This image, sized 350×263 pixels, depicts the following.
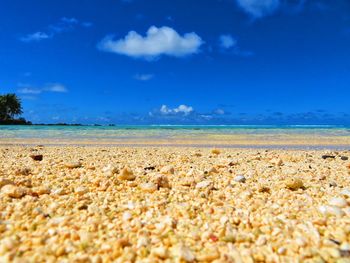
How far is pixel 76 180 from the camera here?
14.9ft

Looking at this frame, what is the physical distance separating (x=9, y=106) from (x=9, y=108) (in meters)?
0.63

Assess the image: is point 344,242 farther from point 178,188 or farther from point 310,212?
point 178,188

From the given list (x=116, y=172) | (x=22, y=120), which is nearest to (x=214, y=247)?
(x=116, y=172)

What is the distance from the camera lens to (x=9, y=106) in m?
79.4

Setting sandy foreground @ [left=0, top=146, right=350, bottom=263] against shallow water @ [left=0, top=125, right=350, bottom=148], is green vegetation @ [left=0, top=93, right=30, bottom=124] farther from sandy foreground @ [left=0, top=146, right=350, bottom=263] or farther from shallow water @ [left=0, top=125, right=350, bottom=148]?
sandy foreground @ [left=0, top=146, right=350, bottom=263]

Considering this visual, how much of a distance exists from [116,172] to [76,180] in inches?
25.7

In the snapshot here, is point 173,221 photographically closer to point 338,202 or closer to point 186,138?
point 338,202

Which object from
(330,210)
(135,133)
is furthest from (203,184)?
(135,133)

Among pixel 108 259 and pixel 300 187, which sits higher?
pixel 300 187

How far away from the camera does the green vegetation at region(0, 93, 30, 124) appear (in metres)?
78.2

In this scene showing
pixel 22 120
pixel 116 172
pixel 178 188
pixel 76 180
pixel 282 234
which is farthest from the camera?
pixel 22 120

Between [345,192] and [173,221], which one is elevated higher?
[345,192]

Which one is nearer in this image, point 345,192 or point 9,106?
point 345,192

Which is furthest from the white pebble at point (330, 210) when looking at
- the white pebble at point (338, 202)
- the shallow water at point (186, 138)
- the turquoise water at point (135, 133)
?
the turquoise water at point (135, 133)
